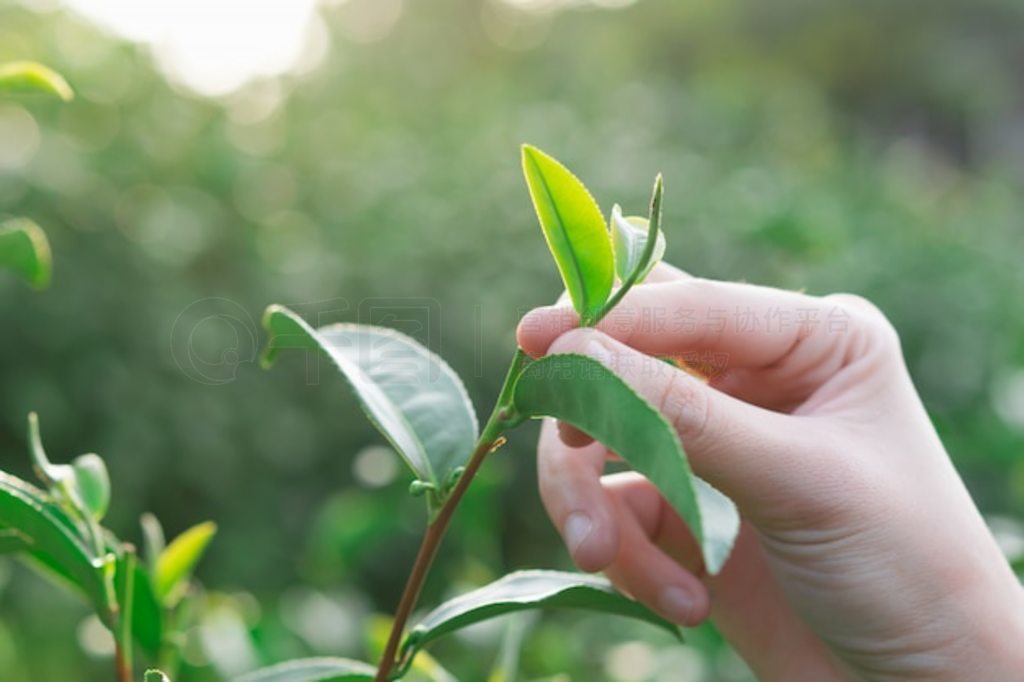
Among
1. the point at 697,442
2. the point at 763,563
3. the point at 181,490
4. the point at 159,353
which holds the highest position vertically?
the point at 697,442

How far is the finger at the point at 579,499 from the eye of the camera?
958mm

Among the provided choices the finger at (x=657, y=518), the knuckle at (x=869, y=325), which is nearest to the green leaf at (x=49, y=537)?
the finger at (x=657, y=518)

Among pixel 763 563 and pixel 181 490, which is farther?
pixel 181 490

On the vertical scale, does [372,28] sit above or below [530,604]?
above

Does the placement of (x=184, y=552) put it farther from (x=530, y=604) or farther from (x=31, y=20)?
(x=31, y=20)

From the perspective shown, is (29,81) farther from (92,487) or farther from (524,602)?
(524,602)

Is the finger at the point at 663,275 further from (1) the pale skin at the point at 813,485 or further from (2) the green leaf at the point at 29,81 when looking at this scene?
(2) the green leaf at the point at 29,81

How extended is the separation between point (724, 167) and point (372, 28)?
260 cm

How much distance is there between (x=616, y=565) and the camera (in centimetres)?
110

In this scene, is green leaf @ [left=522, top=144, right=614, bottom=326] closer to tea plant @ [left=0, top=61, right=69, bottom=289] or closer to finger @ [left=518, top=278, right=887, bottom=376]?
finger @ [left=518, top=278, right=887, bottom=376]

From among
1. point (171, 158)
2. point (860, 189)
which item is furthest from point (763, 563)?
point (860, 189)

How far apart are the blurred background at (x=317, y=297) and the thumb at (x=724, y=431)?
70cm

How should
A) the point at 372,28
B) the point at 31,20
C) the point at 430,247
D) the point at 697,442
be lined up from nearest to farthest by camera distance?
the point at 697,442 → the point at 31,20 → the point at 430,247 → the point at 372,28

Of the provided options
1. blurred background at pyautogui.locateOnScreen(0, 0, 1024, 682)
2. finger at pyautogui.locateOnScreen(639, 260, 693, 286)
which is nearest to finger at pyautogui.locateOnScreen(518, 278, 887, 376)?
finger at pyautogui.locateOnScreen(639, 260, 693, 286)
